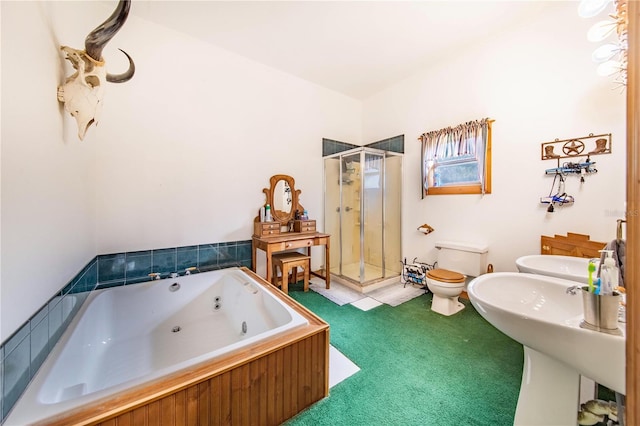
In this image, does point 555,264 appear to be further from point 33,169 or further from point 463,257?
point 33,169

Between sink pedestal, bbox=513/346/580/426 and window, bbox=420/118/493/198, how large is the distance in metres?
1.92

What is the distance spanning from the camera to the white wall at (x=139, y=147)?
1.00 metres

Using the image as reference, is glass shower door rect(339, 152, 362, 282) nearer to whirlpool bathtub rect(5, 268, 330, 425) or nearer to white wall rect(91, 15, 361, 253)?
white wall rect(91, 15, 361, 253)

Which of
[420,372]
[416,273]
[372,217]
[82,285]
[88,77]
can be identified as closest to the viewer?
[88,77]

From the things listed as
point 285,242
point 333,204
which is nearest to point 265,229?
point 285,242

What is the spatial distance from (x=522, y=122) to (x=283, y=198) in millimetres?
2714

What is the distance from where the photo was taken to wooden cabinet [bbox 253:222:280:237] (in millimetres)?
2803

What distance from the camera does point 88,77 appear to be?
4.67ft

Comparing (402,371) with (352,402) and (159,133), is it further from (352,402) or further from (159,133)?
(159,133)

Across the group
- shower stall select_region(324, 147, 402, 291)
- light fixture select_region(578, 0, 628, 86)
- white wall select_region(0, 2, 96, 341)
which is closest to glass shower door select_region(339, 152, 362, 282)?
shower stall select_region(324, 147, 402, 291)

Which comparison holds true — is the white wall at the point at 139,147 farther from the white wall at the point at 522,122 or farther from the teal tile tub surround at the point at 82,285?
the white wall at the point at 522,122

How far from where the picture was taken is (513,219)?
233 centimetres

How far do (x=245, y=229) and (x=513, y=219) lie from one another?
9.64ft

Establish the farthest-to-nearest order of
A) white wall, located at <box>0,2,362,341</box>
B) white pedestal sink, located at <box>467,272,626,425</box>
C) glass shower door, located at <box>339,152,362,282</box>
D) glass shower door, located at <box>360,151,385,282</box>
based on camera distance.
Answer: glass shower door, located at <box>339,152,362,282</box> → glass shower door, located at <box>360,151,385,282</box> → white wall, located at <box>0,2,362,341</box> → white pedestal sink, located at <box>467,272,626,425</box>
